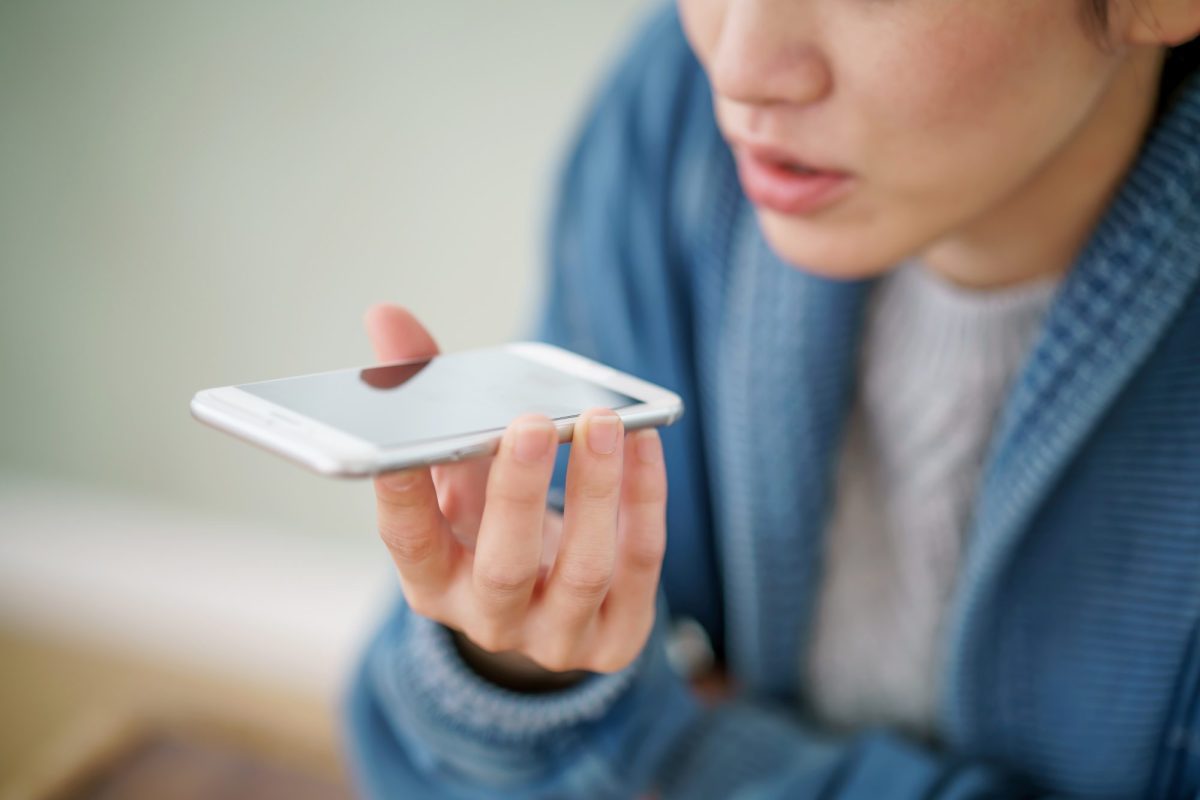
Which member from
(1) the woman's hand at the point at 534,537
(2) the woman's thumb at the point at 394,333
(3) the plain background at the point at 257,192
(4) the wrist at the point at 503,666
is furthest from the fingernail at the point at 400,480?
(3) the plain background at the point at 257,192

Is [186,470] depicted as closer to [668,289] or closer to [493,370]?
[668,289]

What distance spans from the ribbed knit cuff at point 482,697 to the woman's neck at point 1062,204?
1.01ft

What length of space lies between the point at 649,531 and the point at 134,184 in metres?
1.02

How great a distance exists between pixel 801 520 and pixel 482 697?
252mm

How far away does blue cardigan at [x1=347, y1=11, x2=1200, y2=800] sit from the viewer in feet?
1.70

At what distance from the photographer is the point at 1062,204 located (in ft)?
1.82

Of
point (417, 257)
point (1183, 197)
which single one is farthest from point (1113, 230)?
point (417, 257)

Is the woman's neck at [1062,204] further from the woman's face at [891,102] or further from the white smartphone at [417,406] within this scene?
the white smartphone at [417,406]

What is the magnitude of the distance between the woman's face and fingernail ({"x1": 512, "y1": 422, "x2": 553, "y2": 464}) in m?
0.20

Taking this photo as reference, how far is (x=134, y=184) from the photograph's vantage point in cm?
118

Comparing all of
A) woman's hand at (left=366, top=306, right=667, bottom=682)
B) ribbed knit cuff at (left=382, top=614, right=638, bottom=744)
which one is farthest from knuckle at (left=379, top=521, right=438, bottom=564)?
ribbed knit cuff at (left=382, top=614, right=638, bottom=744)

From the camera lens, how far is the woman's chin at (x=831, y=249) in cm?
50

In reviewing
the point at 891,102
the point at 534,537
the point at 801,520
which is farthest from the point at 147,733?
the point at 891,102

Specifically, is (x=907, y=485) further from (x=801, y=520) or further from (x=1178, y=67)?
(x=1178, y=67)
